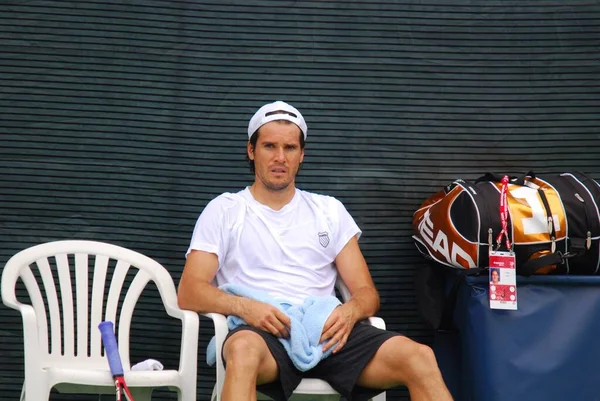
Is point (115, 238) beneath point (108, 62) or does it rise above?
beneath

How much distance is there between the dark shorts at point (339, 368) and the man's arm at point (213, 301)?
47mm

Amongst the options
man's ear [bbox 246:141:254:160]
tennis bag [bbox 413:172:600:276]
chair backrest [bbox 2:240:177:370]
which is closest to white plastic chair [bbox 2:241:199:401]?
chair backrest [bbox 2:240:177:370]

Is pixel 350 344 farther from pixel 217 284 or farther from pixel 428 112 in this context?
pixel 428 112

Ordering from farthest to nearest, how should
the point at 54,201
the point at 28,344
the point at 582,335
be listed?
the point at 54,201 → the point at 582,335 → the point at 28,344

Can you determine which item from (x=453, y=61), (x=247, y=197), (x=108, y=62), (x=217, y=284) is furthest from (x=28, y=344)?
(x=453, y=61)

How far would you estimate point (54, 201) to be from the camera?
4230 millimetres

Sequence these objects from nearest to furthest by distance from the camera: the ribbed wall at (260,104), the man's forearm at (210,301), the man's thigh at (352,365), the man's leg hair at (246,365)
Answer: the man's leg hair at (246,365)
the man's thigh at (352,365)
the man's forearm at (210,301)
the ribbed wall at (260,104)

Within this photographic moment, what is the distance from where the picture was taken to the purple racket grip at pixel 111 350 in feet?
9.35

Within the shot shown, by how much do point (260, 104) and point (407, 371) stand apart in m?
1.54

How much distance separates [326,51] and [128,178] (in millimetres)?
1068

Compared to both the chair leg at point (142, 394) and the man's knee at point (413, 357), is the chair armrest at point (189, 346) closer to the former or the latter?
the chair leg at point (142, 394)

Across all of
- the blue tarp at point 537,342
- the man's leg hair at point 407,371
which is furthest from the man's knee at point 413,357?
the blue tarp at point 537,342

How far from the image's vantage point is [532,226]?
3.72 metres

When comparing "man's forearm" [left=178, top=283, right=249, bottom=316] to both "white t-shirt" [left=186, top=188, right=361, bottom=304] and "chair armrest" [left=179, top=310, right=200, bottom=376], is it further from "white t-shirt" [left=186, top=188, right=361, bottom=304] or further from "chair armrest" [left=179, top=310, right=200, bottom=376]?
"white t-shirt" [left=186, top=188, right=361, bottom=304]
